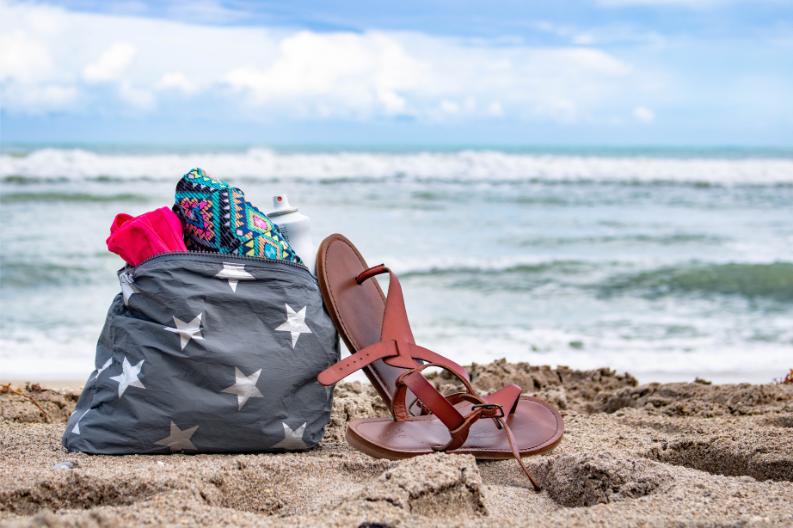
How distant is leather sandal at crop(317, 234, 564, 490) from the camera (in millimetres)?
3008

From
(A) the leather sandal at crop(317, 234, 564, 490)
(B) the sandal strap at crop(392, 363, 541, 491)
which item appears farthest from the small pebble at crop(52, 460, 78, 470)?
(B) the sandal strap at crop(392, 363, 541, 491)

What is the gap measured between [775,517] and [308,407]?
1.63 m

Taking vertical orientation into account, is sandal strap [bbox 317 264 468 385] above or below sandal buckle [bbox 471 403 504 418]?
above

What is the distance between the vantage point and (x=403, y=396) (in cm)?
320

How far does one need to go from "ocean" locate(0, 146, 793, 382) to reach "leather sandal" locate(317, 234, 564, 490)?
240cm

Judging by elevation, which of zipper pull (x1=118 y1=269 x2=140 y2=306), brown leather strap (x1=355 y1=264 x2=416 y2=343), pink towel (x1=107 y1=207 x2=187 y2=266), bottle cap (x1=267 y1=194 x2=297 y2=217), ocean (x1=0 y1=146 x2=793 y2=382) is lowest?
ocean (x1=0 y1=146 x2=793 y2=382)

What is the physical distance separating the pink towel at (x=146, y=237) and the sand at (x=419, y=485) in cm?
75

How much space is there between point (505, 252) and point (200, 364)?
817cm

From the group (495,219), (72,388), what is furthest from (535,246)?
(72,388)

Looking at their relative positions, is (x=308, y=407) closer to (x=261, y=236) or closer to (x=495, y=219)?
(x=261, y=236)

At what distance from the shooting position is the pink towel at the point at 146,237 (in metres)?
3.06

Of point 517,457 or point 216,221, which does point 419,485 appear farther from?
point 216,221

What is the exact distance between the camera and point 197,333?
2.98 metres

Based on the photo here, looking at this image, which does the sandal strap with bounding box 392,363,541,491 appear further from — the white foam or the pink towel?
the white foam
